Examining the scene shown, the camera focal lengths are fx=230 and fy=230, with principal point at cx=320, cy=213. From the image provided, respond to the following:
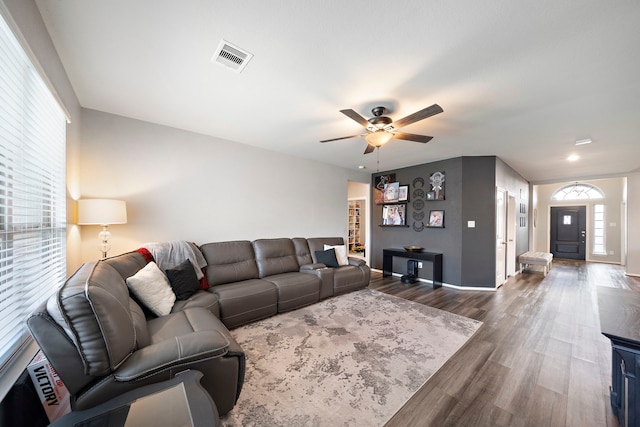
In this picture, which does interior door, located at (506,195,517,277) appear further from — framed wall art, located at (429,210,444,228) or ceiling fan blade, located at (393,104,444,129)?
ceiling fan blade, located at (393,104,444,129)

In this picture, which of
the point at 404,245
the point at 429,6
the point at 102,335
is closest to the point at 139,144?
the point at 102,335

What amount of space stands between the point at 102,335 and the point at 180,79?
2061 millimetres

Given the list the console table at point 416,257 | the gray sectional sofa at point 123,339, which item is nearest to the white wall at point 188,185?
the gray sectional sofa at point 123,339

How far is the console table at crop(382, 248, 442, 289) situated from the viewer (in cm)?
Answer: 462

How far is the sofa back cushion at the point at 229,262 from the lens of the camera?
319 cm

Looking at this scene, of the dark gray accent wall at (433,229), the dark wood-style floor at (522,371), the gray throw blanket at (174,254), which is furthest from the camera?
the dark gray accent wall at (433,229)

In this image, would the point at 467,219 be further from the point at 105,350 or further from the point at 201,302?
the point at 105,350

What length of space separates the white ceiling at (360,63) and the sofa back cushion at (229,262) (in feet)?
5.69

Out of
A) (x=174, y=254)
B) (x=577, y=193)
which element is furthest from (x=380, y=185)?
(x=577, y=193)

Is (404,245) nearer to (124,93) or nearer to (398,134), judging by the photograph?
(398,134)

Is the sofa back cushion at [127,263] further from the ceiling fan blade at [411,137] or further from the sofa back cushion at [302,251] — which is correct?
the ceiling fan blade at [411,137]

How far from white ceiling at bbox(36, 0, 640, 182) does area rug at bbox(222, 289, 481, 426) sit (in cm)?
255

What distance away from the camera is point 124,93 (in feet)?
7.67

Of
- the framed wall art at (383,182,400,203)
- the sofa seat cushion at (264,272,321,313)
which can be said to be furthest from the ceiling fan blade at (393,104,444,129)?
the framed wall art at (383,182,400,203)
